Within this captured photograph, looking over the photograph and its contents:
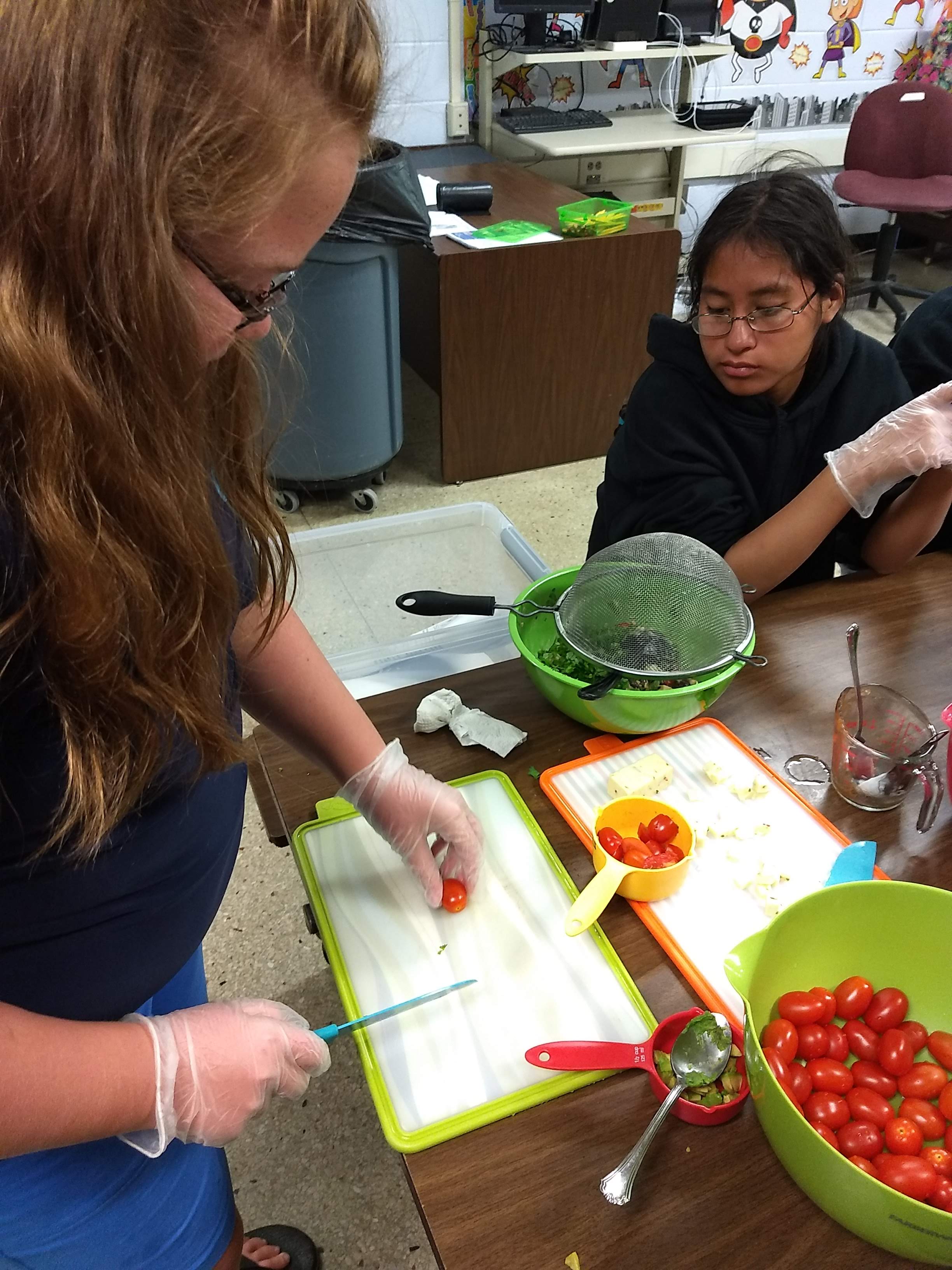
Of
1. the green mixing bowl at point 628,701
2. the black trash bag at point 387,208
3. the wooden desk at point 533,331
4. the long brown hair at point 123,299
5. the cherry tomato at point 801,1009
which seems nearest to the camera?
the long brown hair at point 123,299

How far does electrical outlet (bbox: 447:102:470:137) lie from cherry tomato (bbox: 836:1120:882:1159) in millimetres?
3724

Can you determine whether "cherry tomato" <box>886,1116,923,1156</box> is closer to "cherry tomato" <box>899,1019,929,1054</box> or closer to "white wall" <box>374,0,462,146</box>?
"cherry tomato" <box>899,1019,929,1054</box>

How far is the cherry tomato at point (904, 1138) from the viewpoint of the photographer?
1.79 ft

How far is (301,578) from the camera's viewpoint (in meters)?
1.88

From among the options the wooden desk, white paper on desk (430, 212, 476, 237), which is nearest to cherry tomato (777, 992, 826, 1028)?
the wooden desk

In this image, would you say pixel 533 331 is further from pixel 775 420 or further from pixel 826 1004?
Result: pixel 826 1004

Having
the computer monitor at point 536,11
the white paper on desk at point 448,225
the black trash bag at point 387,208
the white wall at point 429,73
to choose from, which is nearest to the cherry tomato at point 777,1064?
the black trash bag at point 387,208

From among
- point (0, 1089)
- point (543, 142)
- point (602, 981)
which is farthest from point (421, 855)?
point (543, 142)

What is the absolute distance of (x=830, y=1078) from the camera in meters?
0.58

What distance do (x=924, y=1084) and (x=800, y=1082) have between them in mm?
89

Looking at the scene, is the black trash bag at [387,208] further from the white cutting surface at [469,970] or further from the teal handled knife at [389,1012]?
the teal handled knife at [389,1012]

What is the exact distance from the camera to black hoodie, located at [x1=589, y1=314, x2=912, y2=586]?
4.00 ft

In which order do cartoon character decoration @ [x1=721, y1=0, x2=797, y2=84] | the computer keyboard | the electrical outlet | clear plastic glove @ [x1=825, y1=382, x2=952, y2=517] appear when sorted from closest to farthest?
1. clear plastic glove @ [x1=825, y1=382, x2=952, y2=517]
2. the computer keyboard
3. the electrical outlet
4. cartoon character decoration @ [x1=721, y1=0, x2=797, y2=84]

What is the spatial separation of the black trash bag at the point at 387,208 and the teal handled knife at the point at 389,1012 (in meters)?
1.98
